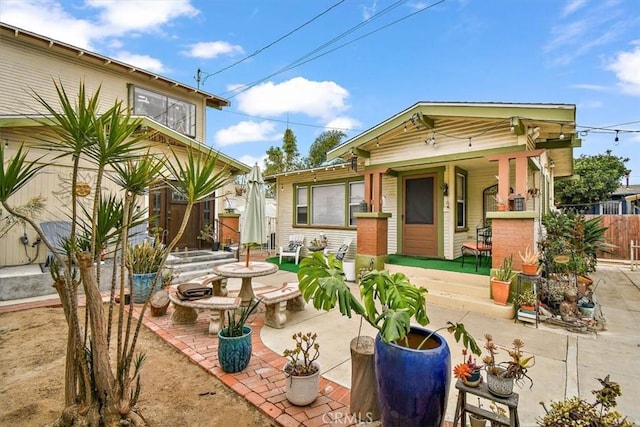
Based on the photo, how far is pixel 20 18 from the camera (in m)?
7.83

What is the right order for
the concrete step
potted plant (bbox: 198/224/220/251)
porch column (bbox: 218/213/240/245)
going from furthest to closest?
1. porch column (bbox: 218/213/240/245)
2. potted plant (bbox: 198/224/220/251)
3. the concrete step

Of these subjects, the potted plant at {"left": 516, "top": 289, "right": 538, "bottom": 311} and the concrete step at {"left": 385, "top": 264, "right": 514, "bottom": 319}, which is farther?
the concrete step at {"left": 385, "top": 264, "right": 514, "bottom": 319}

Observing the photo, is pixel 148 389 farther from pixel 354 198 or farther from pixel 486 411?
pixel 354 198

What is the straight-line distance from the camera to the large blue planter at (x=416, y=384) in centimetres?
179

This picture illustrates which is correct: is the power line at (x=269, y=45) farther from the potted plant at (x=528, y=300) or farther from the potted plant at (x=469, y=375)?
the potted plant at (x=469, y=375)

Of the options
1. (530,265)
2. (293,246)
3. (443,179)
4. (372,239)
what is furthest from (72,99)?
(530,265)

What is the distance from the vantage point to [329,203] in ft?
31.4

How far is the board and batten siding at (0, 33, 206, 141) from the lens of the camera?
7730mm

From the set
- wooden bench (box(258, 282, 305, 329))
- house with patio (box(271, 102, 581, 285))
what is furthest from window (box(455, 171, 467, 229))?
wooden bench (box(258, 282, 305, 329))

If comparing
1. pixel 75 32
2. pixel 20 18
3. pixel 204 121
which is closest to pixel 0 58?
pixel 20 18

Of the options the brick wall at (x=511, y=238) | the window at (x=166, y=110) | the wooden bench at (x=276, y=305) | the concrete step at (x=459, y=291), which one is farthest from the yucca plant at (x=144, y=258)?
the brick wall at (x=511, y=238)

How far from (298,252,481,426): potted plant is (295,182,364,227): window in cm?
649

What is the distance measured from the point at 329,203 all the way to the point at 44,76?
346 inches

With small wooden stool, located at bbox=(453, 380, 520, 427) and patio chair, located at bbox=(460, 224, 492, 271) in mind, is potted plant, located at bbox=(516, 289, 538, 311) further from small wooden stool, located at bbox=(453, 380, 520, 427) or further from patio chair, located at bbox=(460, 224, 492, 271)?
small wooden stool, located at bbox=(453, 380, 520, 427)
